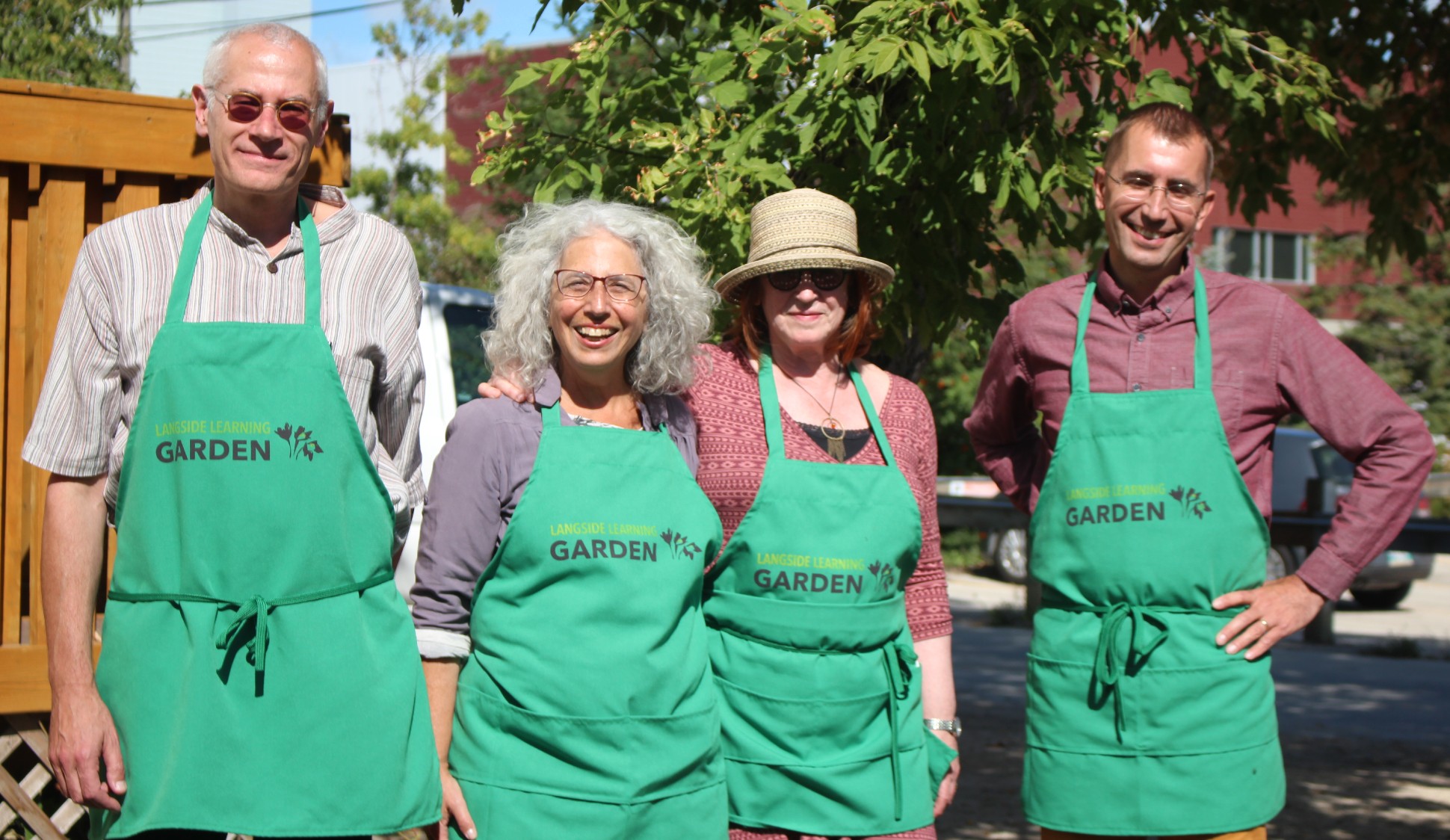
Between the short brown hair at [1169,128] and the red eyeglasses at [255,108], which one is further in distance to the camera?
the short brown hair at [1169,128]

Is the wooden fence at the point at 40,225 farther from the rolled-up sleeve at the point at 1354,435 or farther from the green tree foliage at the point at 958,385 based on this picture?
the green tree foliage at the point at 958,385

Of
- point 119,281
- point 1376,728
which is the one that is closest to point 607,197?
point 119,281

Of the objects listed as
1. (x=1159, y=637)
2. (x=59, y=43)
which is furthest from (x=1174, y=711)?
(x=59, y=43)

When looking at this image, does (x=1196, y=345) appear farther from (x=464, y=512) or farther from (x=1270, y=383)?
(x=464, y=512)

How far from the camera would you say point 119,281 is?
224cm

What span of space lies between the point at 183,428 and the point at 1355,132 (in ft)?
15.6

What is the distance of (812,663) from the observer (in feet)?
8.57

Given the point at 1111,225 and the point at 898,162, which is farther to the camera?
the point at 898,162

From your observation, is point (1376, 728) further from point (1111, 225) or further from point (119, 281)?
point (119, 281)

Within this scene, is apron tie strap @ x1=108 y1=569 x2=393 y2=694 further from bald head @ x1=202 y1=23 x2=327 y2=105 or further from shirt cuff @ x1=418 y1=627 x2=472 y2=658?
bald head @ x1=202 y1=23 x2=327 y2=105

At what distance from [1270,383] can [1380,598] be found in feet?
38.4

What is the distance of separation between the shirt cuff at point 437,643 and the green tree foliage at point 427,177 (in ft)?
33.5

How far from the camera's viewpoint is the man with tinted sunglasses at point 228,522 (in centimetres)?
220

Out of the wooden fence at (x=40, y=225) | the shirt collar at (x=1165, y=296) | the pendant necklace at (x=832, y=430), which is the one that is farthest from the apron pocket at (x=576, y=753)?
the wooden fence at (x=40, y=225)
